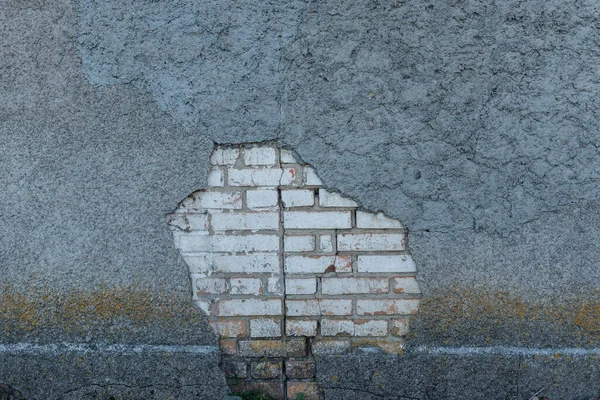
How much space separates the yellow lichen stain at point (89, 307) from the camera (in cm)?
228

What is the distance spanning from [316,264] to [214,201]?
50cm

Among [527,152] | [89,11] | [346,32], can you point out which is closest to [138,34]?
[89,11]

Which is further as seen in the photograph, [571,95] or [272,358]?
[272,358]

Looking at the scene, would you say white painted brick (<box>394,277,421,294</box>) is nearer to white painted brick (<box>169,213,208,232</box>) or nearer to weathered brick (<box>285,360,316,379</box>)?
weathered brick (<box>285,360,316,379</box>)

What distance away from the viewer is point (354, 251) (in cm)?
226

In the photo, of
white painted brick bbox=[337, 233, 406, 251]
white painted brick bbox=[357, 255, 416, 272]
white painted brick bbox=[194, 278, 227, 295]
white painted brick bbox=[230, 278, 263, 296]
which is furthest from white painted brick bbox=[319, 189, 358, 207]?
white painted brick bbox=[194, 278, 227, 295]

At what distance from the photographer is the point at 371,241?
2.25 m

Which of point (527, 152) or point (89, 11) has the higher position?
point (89, 11)

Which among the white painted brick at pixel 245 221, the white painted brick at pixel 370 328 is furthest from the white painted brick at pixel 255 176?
the white painted brick at pixel 370 328

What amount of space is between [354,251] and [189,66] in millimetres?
1007

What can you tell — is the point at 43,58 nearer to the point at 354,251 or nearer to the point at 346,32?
the point at 346,32

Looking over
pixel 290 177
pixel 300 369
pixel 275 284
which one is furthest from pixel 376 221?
pixel 300 369

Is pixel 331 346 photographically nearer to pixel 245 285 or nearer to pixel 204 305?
pixel 245 285

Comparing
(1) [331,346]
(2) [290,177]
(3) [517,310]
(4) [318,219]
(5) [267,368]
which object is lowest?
(5) [267,368]
